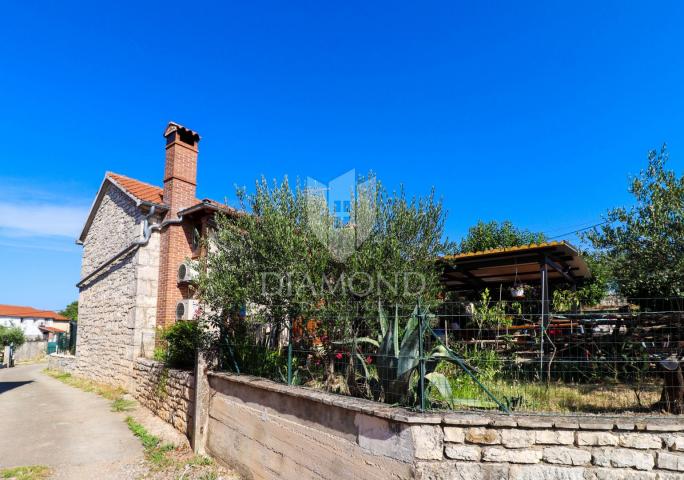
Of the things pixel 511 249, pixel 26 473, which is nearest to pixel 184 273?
pixel 26 473

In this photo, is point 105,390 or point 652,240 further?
point 105,390

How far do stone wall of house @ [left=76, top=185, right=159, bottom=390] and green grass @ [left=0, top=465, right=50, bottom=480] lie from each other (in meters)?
4.73

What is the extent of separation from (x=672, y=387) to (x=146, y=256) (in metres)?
11.6

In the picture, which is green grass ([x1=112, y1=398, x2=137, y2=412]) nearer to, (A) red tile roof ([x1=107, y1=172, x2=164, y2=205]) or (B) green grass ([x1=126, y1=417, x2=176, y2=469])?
(B) green grass ([x1=126, y1=417, x2=176, y2=469])

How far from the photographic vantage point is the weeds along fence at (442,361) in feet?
14.8

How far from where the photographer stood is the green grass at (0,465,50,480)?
607 centimetres

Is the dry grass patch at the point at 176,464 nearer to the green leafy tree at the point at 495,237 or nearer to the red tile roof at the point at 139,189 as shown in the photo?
the red tile roof at the point at 139,189

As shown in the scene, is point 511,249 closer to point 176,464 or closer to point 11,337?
point 176,464

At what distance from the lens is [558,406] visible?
488cm

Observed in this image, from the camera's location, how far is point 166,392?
28.8 feet

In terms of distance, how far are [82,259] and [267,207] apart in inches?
545

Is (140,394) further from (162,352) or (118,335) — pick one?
(118,335)

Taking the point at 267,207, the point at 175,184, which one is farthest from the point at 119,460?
the point at 175,184

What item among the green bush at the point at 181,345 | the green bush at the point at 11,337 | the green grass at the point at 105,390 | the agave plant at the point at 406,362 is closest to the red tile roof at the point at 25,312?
the green bush at the point at 11,337
